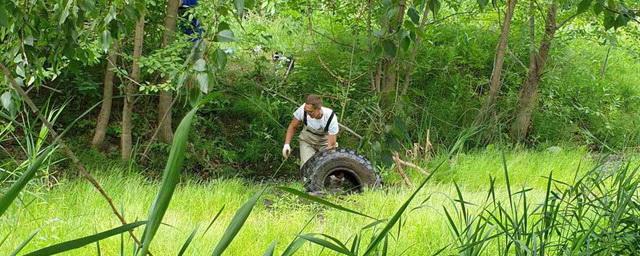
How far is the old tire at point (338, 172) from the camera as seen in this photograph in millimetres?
8359

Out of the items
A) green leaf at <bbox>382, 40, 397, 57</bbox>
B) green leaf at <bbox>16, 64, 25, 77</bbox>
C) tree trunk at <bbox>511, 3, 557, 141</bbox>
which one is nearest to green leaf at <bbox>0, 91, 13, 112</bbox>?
green leaf at <bbox>16, 64, 25, 77</bbox>

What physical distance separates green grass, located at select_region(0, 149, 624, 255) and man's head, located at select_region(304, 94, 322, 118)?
105 centimetres

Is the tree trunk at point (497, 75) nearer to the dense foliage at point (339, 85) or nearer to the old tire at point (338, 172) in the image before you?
the dense foliage at point (339, 85)

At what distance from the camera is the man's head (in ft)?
25.7

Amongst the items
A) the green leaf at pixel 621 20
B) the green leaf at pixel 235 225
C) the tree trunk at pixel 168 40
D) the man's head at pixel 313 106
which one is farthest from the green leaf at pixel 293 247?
the tree trunk at pixel 168 40

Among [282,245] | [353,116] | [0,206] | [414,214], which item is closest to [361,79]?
[353,116]

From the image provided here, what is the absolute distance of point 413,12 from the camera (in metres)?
1.89

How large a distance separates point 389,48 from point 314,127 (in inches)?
261

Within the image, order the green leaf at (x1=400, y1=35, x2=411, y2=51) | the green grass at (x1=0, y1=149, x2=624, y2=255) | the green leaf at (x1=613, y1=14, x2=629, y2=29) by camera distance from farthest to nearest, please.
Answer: the green grass at (x1=0, y1=149, x2=624, y2=255), the green leaf at (x1=613, y1=14, x2=629, y2=29), the green leaf at (x1=400, y1=35, x2=411, y2=51)

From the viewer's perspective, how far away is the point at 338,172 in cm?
861

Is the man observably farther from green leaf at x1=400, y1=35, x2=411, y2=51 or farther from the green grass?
green leaf at x1=400, y1=35, x2=411, y2=51

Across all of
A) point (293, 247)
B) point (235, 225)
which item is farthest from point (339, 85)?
point (235, 225)

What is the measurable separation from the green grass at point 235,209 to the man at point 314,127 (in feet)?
2.66

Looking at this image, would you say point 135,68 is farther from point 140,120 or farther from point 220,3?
point 220,3
